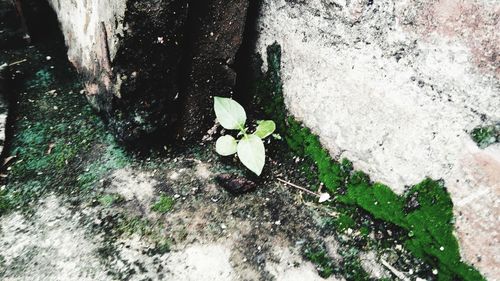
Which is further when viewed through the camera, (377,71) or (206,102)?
(206,102)

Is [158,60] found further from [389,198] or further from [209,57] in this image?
[389,198]

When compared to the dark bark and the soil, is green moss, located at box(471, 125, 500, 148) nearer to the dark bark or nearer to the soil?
the soil

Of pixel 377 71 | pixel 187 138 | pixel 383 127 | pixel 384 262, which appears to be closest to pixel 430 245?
pixel 384 262

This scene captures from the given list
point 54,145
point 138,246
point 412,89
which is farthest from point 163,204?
point 412,89

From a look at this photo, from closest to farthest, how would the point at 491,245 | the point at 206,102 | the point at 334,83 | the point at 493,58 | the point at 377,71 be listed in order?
1. the point at 493,58
2. the point at 491,245
3. the point at 377,71
4. the point at 334,83
5. the point at 206,102

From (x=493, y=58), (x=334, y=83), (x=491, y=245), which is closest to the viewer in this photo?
(x=493, y=58)

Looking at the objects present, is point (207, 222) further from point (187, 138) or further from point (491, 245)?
point (491, 245)
